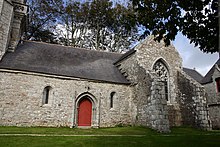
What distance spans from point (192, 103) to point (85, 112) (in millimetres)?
8057

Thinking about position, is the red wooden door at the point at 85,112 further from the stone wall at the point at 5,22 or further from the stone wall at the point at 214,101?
the stone wall at the point at 214,101

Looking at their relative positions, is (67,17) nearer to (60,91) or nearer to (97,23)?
(97,23)

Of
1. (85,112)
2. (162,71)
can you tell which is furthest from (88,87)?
(162,71)

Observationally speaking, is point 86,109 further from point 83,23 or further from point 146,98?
point 83,23

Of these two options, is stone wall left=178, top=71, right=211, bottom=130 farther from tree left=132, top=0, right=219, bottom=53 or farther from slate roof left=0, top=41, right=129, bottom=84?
tree left=132, top=0, right=219, bottom=53

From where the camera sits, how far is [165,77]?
1647 centimetres

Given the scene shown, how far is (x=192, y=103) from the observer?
1487 cm

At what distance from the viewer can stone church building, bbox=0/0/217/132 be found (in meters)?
12.3

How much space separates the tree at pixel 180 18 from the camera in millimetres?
5715

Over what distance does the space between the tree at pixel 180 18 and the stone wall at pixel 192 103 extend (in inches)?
360

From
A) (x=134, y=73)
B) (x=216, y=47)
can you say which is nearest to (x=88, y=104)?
(x=134, y=73)

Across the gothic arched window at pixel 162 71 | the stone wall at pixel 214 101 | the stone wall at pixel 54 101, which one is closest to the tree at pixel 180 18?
the stone wall at pixel 54 101

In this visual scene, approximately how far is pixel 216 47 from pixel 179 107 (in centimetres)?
1028

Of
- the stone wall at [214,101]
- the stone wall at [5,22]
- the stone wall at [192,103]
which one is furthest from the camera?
the stone wall at [214,101]
